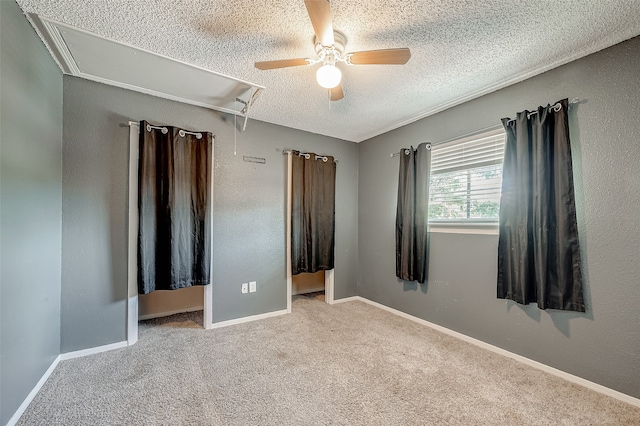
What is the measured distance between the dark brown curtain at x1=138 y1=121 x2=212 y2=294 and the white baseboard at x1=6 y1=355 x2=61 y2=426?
2.41 feet

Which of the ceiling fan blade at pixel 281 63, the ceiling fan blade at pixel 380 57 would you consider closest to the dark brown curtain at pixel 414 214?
the ceiling fan blade at pixel 380 57

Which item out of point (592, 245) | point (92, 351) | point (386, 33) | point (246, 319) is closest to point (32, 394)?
point (92, 351)

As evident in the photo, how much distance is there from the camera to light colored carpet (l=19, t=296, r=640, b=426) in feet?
5.11

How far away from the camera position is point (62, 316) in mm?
2158

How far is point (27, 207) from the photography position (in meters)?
1.64

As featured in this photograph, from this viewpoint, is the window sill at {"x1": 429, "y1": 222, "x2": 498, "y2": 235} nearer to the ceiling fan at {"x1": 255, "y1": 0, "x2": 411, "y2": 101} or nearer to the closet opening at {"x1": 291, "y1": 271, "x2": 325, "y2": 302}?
the ceiling fan at {"x1": 255, "y1": 0, "x2": 411, "y2": 101}

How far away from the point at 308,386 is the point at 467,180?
238 centimetres

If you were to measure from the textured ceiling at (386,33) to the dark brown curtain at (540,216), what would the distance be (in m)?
0.47

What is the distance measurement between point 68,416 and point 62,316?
3.15ft

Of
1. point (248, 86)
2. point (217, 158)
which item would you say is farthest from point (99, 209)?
point (248, 86)

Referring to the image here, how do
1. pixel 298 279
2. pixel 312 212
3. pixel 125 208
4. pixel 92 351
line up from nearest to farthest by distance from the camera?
1. pixel 92 351
2. pixel 125 208
3. pixel 312 212
4. pixel 298 279

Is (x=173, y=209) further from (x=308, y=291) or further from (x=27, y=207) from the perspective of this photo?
(x=308, y=291)

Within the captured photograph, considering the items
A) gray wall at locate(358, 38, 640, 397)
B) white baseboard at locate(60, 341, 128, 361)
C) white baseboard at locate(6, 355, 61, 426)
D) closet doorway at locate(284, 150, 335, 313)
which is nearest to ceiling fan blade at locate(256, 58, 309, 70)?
closet doorway at locate(284, 150, 335, 313)

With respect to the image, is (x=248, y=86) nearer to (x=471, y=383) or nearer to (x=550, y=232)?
(x=550, y=232)
